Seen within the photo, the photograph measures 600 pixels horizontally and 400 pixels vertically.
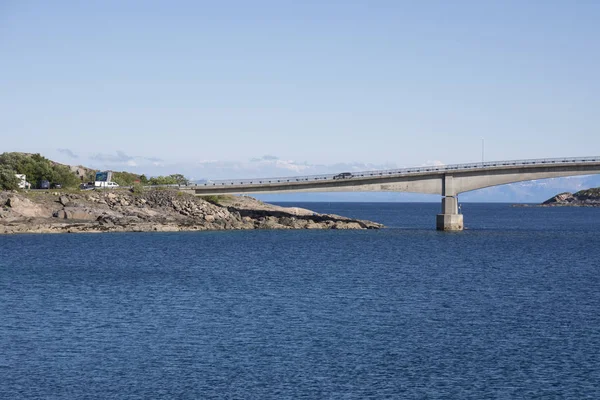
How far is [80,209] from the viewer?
4675 inches

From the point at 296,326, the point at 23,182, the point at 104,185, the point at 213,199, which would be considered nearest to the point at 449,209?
the point at 213,199

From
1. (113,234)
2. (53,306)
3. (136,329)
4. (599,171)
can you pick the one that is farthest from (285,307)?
(599,171)

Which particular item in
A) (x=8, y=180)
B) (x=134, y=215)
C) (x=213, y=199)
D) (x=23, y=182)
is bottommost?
(x=134, y=215)

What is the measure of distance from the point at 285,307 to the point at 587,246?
64251 mm

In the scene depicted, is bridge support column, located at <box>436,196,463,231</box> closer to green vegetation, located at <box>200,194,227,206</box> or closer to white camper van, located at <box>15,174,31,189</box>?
green vegetation, located at <box>200,194,227,206</box>

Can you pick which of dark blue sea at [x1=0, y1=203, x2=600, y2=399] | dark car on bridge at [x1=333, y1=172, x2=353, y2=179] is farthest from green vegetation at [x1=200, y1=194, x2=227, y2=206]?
dark blue sea at [x1=0, y1=203, x2=600, y2=399]

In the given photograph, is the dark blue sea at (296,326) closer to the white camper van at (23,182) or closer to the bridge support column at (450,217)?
the bridge support column at (450,217)

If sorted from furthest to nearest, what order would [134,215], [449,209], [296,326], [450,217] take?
[449,209]
[450,217]
[134,215]
[296,326]

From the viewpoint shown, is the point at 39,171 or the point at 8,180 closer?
the point at 8,180

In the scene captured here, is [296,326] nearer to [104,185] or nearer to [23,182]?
[104,185]

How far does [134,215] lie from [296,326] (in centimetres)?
7776

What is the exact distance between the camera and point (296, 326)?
155ft

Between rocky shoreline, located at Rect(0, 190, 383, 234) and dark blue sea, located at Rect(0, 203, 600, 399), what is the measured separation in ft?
86.4

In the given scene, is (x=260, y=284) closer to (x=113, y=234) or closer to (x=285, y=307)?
(x=285, y=307)
